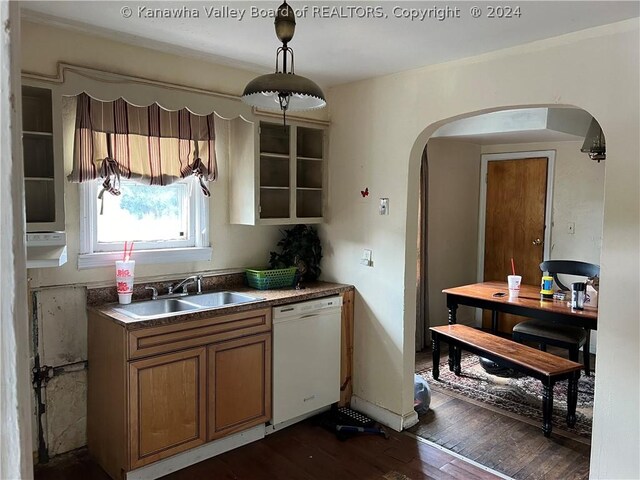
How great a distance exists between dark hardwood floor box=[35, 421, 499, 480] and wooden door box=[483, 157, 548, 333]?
2.88 metres

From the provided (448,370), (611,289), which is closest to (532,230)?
(448,370)

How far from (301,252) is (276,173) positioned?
61 cm

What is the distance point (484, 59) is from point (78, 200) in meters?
2.44

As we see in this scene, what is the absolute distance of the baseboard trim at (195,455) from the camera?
2.69 meters

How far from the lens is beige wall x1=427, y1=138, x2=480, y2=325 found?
5258mm

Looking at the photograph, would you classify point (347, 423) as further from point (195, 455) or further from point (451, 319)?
point (451, 319)

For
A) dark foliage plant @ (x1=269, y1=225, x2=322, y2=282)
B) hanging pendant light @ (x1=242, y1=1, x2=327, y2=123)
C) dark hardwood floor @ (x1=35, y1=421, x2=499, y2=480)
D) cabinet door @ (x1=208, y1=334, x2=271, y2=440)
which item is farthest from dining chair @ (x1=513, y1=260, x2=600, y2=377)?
hanging pendant light @ (x1=242, y1=1, x2=327, y2=123)

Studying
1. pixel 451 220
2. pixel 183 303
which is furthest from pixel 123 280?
pixel 451 220

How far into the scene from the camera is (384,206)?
3.39 metres

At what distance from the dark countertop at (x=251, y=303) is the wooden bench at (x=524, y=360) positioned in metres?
1.04

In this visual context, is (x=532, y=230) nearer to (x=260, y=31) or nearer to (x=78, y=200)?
(x=260, y=31)

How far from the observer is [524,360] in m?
3.39

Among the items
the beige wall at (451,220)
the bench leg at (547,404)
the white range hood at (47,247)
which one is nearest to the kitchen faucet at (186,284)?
the white range hood at (47,247)

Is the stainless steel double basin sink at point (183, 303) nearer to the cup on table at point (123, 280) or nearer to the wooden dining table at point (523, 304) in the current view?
the cup on table at point (123, 280)
